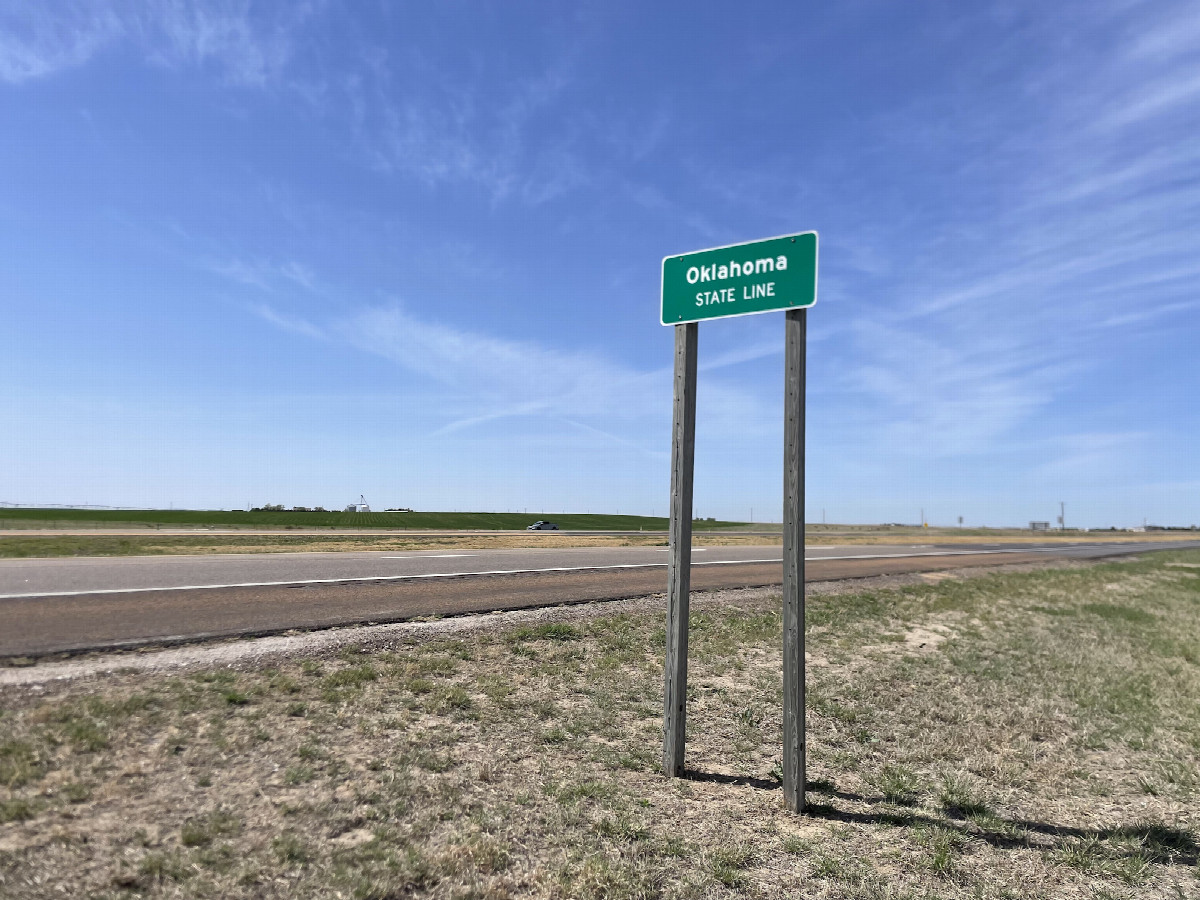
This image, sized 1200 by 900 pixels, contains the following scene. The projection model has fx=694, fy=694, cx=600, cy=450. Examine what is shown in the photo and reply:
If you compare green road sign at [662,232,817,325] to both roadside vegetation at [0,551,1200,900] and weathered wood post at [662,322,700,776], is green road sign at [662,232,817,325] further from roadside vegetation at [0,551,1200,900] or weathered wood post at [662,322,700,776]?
roadside vegetation at [0,551,1200,900]

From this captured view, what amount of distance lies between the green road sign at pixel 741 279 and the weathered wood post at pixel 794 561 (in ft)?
0.69

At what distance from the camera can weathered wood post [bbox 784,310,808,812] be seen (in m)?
5.14

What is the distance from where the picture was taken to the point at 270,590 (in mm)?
11250

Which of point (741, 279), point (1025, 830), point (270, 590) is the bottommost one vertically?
point (1025, 830)

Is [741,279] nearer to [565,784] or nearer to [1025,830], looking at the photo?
[565,784]

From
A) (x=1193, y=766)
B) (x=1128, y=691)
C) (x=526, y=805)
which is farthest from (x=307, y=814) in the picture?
(x=1128, y=691)

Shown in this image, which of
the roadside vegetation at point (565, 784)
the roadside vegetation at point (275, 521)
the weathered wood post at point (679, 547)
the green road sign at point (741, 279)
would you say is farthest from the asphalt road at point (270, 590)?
the roadside vegetation at point (275, 521)

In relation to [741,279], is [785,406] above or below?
below

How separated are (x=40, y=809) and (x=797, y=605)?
4935 mm

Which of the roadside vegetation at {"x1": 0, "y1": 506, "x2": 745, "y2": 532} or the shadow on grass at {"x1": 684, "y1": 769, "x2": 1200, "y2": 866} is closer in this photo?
the shadow on grass at {"x1": 684, "y1": 769, "x2": 1200, "y2": 866}

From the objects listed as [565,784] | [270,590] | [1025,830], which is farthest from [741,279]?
[270,590]

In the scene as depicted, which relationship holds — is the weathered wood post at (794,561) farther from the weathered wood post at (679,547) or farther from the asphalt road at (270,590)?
the asphalt road at (270,590)

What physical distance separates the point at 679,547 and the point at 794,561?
0.95 m

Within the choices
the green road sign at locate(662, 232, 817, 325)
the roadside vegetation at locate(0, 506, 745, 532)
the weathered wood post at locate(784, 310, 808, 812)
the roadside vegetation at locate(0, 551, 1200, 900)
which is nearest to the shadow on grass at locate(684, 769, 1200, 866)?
the roadside vegetation at locate(0, 551, 1200, 900)
